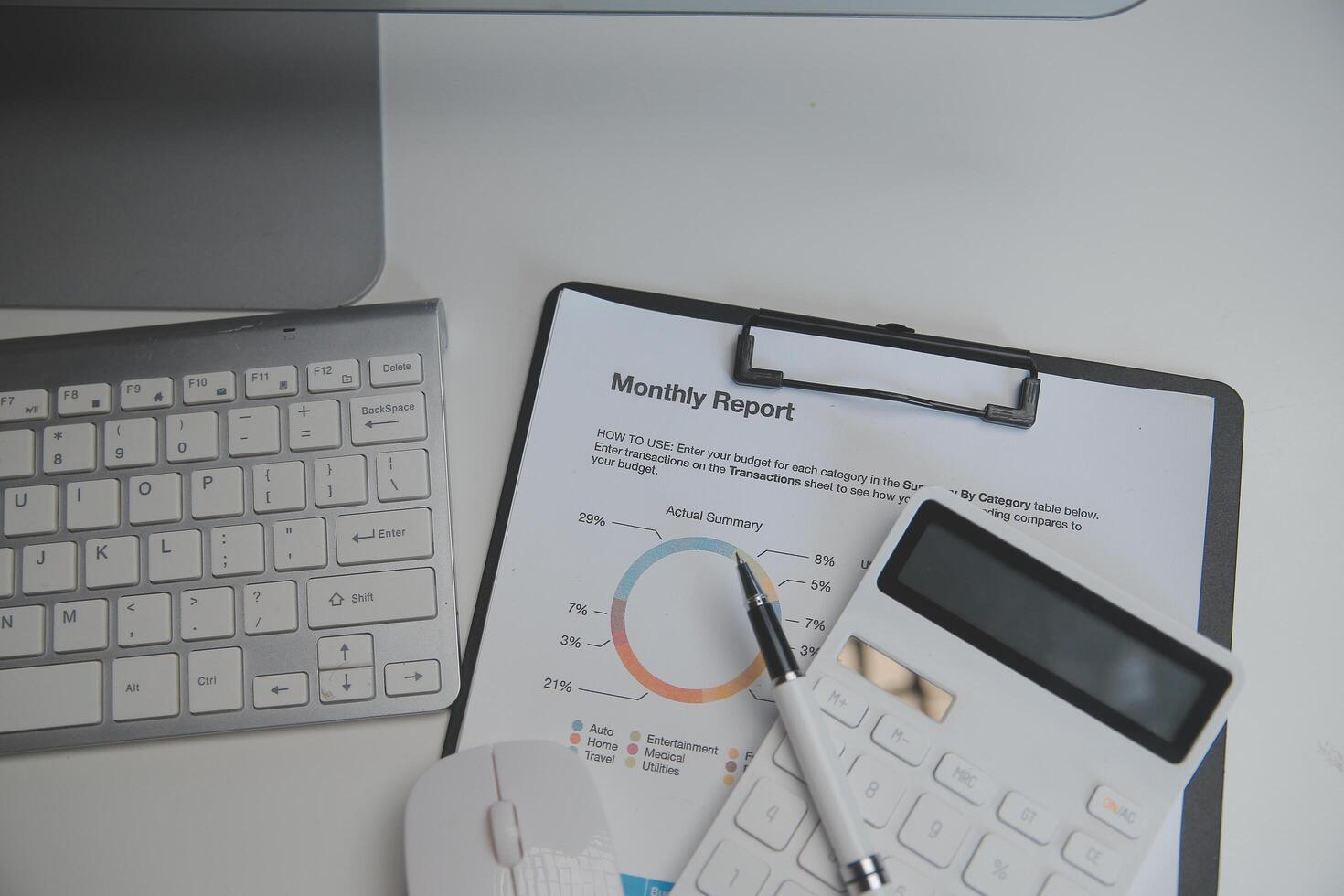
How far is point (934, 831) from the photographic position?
0.37 meters

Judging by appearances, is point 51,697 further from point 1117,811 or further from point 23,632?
point 1117,811

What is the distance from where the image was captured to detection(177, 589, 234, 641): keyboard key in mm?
399

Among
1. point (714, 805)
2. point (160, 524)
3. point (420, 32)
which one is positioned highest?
point (420, 32)

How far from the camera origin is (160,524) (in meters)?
0.41

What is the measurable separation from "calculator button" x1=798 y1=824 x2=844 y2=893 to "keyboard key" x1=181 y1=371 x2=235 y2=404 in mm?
342

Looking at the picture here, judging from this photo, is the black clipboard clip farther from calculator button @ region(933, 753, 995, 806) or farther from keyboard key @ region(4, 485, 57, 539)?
keyboard key @ region(4, 485, 57, 539)

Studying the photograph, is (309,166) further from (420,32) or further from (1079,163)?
(1079,163)

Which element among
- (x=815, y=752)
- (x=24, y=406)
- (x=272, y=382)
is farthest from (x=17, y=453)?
(x=815, y=752)

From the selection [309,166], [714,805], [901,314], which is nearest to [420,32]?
[309,166]

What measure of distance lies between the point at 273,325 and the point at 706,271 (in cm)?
22

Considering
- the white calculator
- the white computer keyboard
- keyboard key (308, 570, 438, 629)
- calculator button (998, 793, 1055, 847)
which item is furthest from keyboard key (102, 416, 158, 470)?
calculator button (998, 793, 1055, 847)

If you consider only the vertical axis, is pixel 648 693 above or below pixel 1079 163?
below

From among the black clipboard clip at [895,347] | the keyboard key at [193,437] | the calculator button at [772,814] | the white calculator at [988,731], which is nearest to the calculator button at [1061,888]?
the white calculator at [988,731]

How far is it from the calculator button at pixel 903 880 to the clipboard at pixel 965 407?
15 cm
